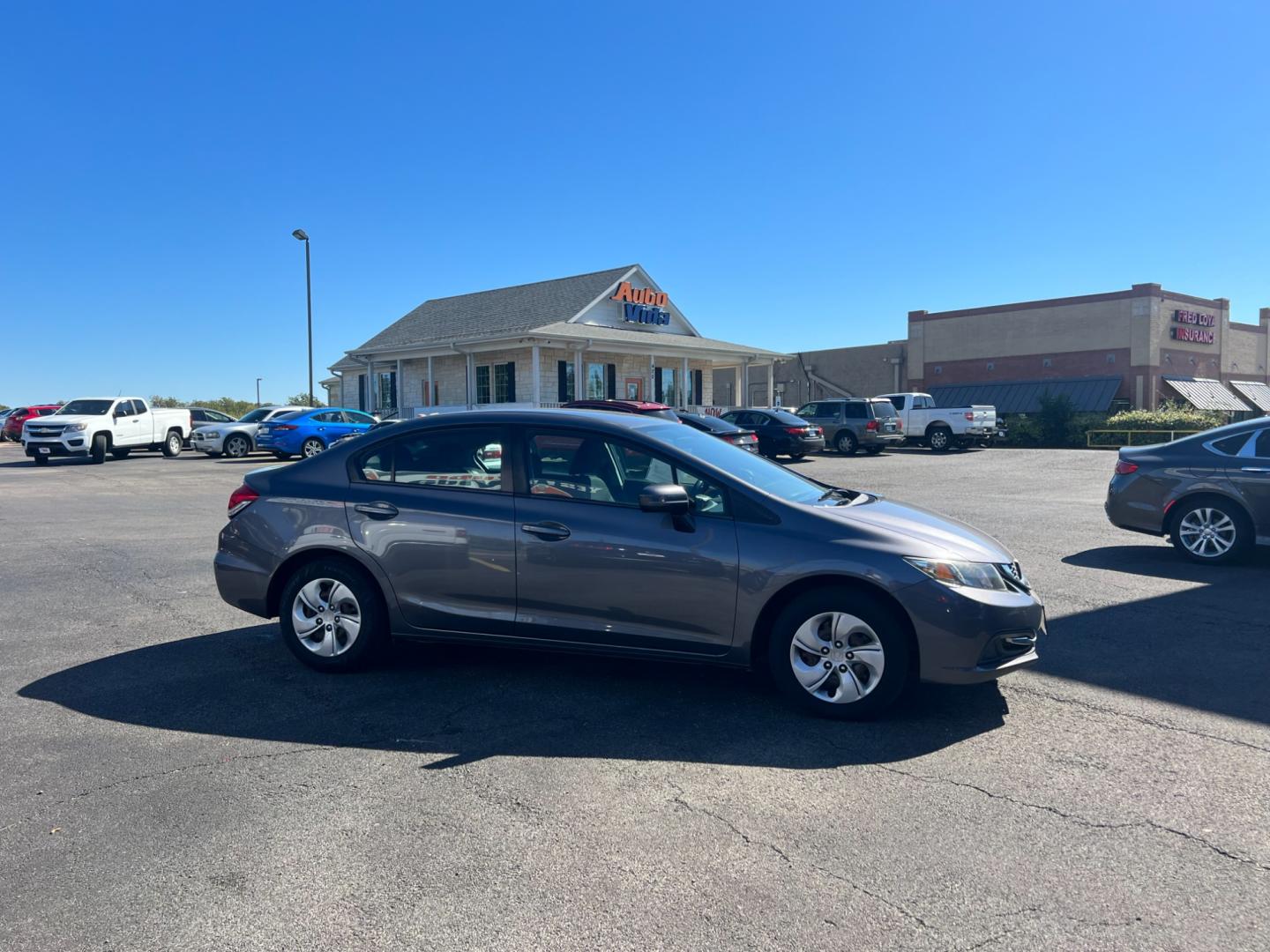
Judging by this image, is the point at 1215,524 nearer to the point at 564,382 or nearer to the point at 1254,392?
the point at 564,382

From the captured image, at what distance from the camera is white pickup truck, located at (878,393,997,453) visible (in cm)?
3002

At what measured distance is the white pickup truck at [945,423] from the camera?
30016mm

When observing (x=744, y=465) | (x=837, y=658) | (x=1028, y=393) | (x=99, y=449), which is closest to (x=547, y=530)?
(x=744, y=465)

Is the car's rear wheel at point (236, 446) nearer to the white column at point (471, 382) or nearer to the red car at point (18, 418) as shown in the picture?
the white column at point (471, 382)

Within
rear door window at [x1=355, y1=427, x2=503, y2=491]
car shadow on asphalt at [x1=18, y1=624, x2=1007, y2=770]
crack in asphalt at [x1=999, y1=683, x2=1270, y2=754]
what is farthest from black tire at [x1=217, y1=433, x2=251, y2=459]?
crack in asphalt at [x1=999, y1=683, x2=1270, y2=754]

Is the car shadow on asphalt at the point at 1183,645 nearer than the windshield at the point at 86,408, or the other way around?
the car shadow on asphalt at the point at 1183,645

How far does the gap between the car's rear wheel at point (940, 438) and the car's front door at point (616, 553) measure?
27.4 meters

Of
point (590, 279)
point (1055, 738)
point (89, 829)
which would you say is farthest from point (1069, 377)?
point (89, 829)

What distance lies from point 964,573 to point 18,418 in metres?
41.9

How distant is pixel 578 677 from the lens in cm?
526

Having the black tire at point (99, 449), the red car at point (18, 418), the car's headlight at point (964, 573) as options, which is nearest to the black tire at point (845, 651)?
the car's headlight at point (964, 573)

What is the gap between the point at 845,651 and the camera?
4512mm

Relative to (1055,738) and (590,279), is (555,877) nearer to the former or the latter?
(1055,738)

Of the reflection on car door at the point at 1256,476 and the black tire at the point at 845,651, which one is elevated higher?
the reflection on car door at the point at 1256,476
